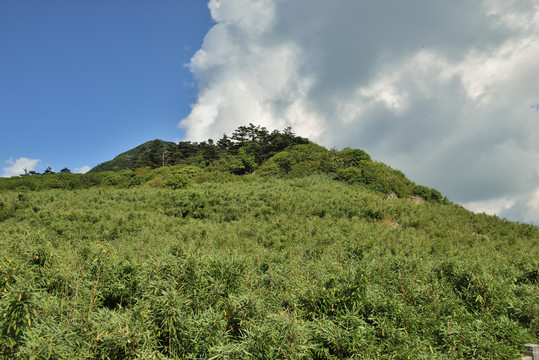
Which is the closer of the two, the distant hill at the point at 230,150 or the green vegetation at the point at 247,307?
the green vegetation at the point at 247,307

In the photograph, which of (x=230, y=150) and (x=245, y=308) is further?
(x=230, y=150)

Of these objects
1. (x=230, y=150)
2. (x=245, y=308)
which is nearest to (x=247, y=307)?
(x=245, y=308)

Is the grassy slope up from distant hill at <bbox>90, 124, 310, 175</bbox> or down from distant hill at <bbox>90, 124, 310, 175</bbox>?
down

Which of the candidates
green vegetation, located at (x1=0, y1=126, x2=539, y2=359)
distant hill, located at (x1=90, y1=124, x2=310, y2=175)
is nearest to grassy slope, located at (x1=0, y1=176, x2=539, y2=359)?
green vegetation, located at (x1=0, y1=126, x2=539, y2=359)

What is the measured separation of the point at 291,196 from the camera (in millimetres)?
18750

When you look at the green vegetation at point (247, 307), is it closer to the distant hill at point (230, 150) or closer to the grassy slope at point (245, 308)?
the grassy slope at point (245, 308)

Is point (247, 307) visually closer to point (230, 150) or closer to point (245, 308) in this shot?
point (245, 308)

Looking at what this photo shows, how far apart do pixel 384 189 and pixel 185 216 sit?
54.0 feet

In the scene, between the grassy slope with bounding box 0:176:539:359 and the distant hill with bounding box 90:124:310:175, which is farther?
the distant hill with bounding box 90:124:310:175

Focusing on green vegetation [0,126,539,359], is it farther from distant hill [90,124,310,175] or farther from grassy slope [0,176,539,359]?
distant hill [90,124,310,175]

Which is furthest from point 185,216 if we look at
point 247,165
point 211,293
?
point 247,165

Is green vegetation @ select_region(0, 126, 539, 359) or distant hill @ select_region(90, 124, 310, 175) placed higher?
distant hill @ select_region(90, 124, 310, 175)

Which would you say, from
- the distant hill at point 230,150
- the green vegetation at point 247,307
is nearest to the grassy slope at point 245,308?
the green vegetation at point 247,307

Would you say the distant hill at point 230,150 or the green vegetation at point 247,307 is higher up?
the distant hill at point 230,150
